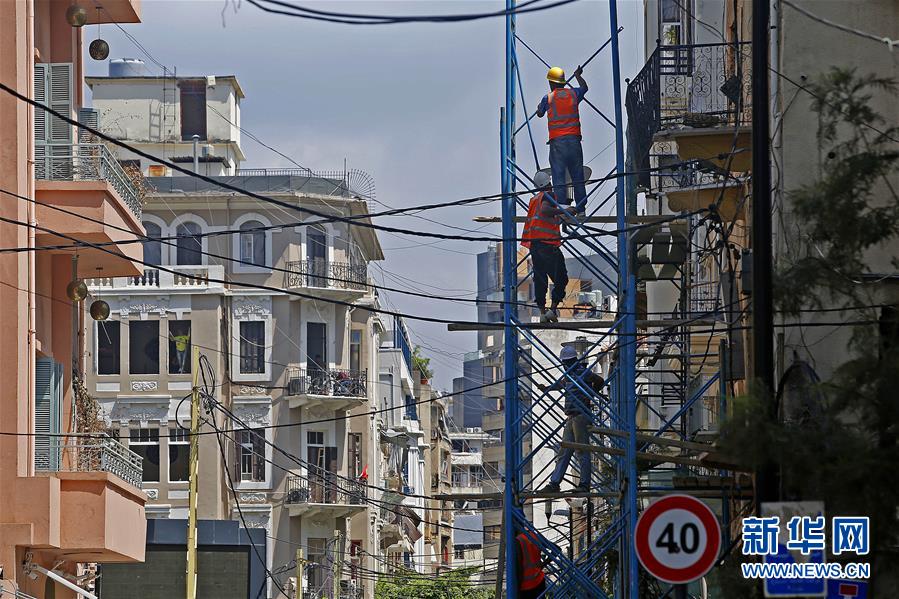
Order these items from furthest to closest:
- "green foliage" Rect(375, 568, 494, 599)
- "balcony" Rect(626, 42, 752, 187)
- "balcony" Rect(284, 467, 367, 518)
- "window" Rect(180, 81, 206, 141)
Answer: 1. "green foliage" Rect(375, 568, 494, 599)
2. "window" Rect(180, 81, 206, 141)
3. "balcony" Rect(284, 467, 367, 518)
4. "balcony" Rect(626, 42, 752, 187)

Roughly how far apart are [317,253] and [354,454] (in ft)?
25.6

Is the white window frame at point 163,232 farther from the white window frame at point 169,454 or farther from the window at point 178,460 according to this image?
the window at point 178,460

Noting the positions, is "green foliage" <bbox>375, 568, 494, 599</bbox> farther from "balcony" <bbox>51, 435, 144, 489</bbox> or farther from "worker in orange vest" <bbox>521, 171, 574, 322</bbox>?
"worker in orange vest" <bbox>521, 171, 574, 322</bbox>

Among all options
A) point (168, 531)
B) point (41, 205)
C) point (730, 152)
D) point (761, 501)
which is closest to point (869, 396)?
point (761, 501)

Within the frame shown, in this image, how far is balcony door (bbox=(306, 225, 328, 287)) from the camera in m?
52.5

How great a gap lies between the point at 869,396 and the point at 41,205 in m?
11.9

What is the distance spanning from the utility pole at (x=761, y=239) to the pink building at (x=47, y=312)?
9216mm

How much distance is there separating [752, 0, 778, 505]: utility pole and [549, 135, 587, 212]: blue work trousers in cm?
676

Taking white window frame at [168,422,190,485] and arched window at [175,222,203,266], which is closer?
white window frame at [168,422,190,485]

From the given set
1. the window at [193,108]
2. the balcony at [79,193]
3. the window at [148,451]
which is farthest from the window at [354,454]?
the balcony at [79,193]

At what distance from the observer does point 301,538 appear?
169 ft

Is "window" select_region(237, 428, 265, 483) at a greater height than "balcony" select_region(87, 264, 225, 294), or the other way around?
"balcony" select_region(87, 264, 225, 294)

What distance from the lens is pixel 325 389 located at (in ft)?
173

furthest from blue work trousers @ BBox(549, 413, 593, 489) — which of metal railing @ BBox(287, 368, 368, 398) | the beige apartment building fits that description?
metal railing @ BBox(287, 368, 368, 398)
